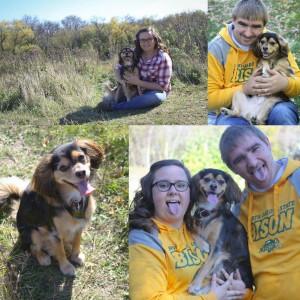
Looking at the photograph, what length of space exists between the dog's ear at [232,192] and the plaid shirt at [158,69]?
2.96 ft

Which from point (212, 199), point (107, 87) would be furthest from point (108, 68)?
point (212, 199)

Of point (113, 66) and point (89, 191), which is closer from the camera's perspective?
point (89, 191)

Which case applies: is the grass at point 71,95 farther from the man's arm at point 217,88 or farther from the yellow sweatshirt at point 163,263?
the yellow sweatshirt at point 163,263

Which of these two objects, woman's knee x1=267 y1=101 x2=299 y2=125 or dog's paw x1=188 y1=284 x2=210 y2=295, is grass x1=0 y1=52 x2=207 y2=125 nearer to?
woman's knee x1=267 y1=101 x2=299 y2=125

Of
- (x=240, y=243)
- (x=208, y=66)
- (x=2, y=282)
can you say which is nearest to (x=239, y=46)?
(x=208, y=66)

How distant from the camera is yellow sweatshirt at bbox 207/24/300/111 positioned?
432 centimetres

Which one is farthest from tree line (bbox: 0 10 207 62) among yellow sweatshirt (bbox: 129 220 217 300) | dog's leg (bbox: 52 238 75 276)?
dog's leg (bbox: 52 238 75 276)

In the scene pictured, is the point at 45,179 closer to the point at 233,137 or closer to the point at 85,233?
the point at 85,233

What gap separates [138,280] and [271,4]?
91.1 inches

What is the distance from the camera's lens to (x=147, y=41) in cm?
444

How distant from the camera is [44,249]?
4.20 m

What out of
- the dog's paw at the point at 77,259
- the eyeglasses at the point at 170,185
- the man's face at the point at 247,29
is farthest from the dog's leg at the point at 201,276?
the man's face at the point at 247,29

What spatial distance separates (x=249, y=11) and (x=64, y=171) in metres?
1.82

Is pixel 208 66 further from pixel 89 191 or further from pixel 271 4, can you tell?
pixel 89 191
